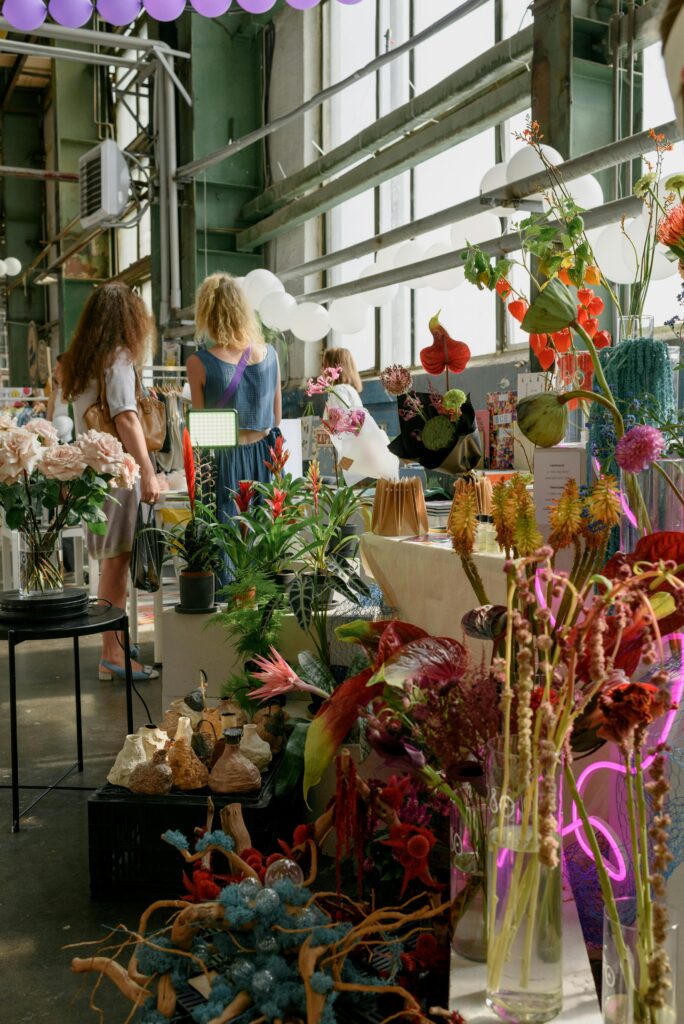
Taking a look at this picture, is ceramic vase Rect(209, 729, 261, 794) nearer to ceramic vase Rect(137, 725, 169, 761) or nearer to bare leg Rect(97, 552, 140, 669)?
Answer: ceramic vase Rect(137, 725, 169, 761)

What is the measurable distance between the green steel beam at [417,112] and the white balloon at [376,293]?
98 centimetres

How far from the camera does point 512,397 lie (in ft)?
15.1

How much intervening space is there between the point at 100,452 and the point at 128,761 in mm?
846

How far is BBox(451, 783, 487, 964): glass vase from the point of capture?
1.00 metres

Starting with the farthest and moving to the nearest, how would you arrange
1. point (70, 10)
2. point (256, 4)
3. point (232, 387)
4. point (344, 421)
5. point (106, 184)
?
point (106, 184) → point (70, 10) → point (256, 4) → point (232, 387) → point (344, 421)

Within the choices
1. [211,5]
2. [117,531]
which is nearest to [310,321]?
[211,5]

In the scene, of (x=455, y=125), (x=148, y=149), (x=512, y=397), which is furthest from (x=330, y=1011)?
(x=148, y=149)

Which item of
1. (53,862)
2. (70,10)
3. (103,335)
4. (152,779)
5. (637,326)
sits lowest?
(53,862)

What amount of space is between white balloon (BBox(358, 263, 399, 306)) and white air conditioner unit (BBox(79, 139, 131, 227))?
3.72 m

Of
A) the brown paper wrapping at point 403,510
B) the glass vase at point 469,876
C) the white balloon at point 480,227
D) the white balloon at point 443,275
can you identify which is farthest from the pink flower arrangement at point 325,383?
the white balloon at point 443,275

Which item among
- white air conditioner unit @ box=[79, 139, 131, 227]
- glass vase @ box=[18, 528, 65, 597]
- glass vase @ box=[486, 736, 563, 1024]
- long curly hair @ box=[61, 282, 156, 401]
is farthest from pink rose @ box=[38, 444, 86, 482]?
white air conditioner unit @ box=[79, 139, 131, 227]

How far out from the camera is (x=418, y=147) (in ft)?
18.9

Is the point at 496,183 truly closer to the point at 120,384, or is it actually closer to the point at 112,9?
the point at 120,384

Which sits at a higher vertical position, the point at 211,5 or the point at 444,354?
the point at 211,5
